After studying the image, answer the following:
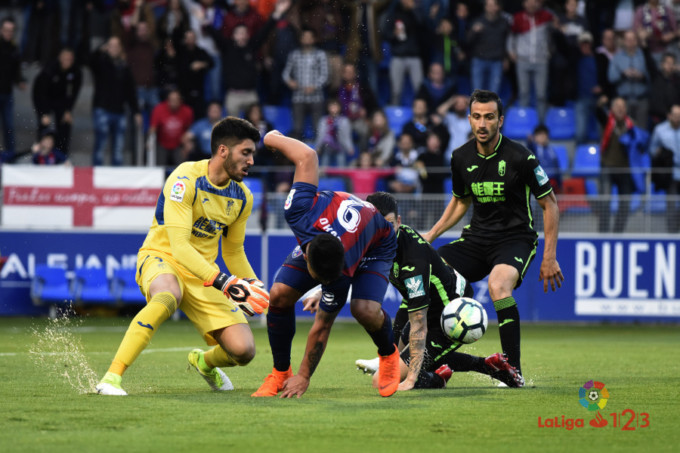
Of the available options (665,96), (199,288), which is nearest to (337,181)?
(665,96)

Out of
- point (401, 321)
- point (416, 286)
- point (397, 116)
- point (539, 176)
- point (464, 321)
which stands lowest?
point (401, 321)

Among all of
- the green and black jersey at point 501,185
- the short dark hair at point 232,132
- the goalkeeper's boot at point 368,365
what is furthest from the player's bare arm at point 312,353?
the green and black jersey at point 501,185

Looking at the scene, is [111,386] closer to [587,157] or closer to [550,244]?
[550,244]

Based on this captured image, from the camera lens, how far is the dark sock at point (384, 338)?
711 centimetres

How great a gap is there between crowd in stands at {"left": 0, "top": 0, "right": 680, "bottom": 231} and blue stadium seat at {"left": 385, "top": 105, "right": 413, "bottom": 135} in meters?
0.08

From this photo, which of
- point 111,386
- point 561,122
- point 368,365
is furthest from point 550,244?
point 561,122

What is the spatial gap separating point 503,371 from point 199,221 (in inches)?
99.1

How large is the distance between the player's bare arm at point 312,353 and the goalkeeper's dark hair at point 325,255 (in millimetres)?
584

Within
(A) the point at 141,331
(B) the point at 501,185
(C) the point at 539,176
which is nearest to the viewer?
(A) the point at 141,331

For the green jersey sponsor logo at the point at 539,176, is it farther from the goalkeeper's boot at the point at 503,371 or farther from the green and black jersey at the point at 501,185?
the goalkeeper's boot at the point at 503,371

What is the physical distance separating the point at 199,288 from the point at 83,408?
5.06ft

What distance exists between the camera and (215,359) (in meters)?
7.73

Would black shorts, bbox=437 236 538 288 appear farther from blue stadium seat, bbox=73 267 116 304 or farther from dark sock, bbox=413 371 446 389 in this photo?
blue stadium seat, bbox=73 267 116 304

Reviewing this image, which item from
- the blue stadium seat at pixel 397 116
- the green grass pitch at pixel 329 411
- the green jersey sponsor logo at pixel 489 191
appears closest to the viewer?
the green grass pitch at pixel 329 411
